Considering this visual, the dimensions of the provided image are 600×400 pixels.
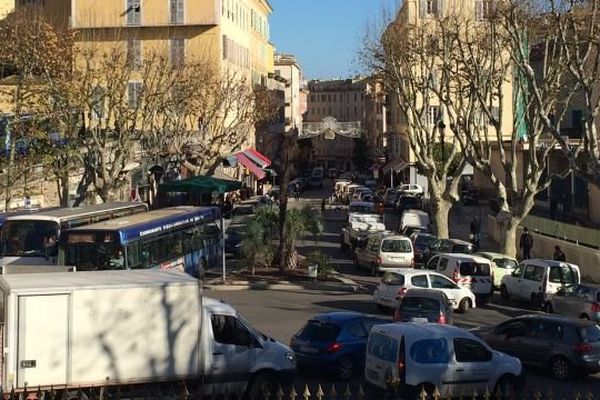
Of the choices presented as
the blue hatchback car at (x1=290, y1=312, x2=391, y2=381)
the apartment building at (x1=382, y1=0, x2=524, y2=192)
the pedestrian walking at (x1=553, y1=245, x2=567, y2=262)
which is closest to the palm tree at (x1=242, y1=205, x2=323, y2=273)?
the pedestrian walking at (x1=553, y1=245, x2=567, y2=262)

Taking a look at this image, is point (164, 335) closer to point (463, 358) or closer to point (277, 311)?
point (463, 358)

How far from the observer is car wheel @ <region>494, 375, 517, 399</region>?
14.6m

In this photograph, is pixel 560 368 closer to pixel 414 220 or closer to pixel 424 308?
pixel 424 308

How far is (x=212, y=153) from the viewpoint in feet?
177

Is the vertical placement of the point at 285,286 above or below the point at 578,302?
below

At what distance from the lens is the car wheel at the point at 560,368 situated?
1734 cm

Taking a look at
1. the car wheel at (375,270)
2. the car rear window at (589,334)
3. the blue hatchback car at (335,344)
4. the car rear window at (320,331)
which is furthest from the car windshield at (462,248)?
the car rear window at (320,331)

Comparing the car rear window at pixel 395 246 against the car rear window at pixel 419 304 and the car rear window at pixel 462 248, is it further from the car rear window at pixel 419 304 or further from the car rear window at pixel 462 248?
the car rear window at pixel 419 304

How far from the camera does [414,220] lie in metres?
46.0

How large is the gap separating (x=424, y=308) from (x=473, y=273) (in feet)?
28.9

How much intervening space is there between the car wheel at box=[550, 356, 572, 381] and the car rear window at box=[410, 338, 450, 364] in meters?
4.15

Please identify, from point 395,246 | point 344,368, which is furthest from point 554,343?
point 395,246

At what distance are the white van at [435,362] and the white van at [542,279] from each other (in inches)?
477

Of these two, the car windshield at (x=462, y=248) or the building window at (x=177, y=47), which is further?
the building window at (x=177, y=47)
